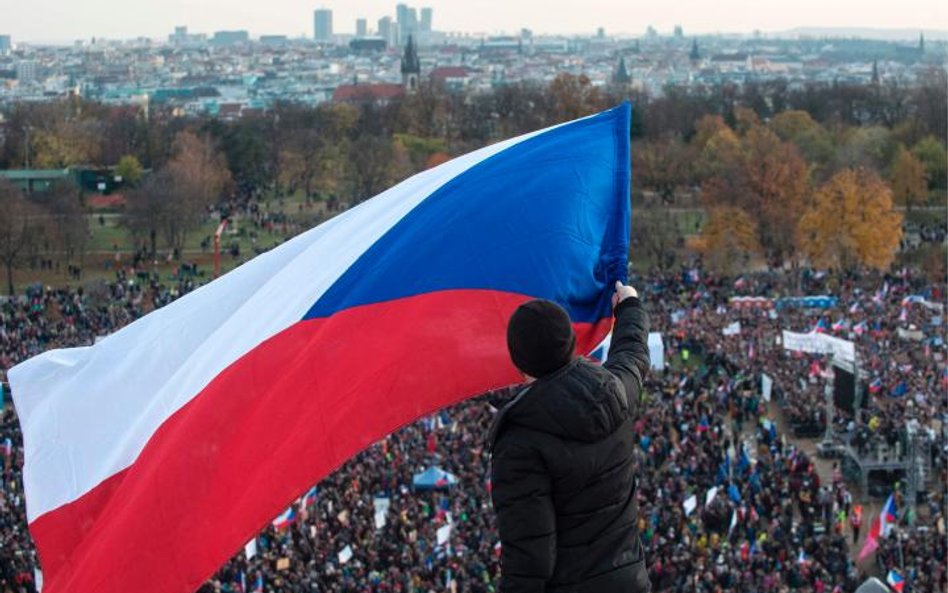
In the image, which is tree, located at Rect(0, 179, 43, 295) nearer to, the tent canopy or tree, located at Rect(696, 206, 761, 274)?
tree, located at Rect(696, 206, 761, 274)

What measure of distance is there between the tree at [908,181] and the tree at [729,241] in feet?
33.7

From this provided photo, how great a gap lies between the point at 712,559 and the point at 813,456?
25.4 feet

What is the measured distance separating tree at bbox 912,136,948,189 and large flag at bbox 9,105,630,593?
52134mm

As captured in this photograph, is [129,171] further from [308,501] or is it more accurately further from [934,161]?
[308,501]

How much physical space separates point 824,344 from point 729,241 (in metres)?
20.5

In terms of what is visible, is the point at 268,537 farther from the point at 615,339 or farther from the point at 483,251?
the point at 615,339

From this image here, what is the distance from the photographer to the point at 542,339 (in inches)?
151

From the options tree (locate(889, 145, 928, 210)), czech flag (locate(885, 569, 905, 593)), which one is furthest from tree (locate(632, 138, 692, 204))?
czech flag (locate(885, 569, 905, 593))

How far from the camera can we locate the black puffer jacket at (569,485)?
12.2ft

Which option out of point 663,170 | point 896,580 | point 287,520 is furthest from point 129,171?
point 896,580

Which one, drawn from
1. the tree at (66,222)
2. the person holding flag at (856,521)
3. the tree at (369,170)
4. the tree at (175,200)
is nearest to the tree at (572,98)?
the tree at (369,170)

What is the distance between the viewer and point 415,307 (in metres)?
5.54

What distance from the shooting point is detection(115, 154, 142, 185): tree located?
2453 inches

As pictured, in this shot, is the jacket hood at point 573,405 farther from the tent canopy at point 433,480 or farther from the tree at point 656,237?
the tree at point 656,237
